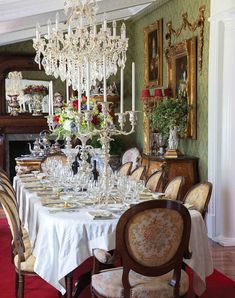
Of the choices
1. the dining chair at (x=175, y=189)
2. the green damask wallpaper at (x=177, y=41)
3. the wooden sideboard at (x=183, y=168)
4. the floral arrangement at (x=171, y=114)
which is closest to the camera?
the dining chair at (x=175, y=189)

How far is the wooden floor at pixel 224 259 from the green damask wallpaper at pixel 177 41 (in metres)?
1.07

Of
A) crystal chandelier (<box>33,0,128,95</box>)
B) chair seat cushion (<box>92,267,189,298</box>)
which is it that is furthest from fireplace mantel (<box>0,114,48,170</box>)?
chair seat cushion (<box>92,267,189,298</box>)

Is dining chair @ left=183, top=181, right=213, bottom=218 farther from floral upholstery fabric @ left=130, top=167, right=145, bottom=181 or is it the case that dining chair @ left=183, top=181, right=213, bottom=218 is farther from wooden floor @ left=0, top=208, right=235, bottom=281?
floral upholstery fabric @ left=130, top=167, right=145, bottom=181

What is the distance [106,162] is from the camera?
389cm

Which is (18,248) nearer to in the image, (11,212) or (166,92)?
(11,212)

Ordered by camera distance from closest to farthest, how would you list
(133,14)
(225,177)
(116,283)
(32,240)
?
(116,283)
(32,240)
(225,177)
(133,14)

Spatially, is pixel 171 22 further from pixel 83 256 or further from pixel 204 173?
pixel 83 256

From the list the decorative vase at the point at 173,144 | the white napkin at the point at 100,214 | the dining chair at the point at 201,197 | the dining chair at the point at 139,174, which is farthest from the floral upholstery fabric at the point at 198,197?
the decorative vase at the point at 173,144

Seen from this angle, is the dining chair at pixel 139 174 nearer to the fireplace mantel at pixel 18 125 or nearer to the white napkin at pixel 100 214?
the white napkin at pixel 100 214

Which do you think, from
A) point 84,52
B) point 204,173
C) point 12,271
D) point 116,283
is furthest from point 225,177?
point 116,283

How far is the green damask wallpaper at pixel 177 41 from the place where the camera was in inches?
247

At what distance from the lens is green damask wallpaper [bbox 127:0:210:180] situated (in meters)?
6.28

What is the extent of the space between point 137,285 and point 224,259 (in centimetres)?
245

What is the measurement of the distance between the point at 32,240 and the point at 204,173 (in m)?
3.09
